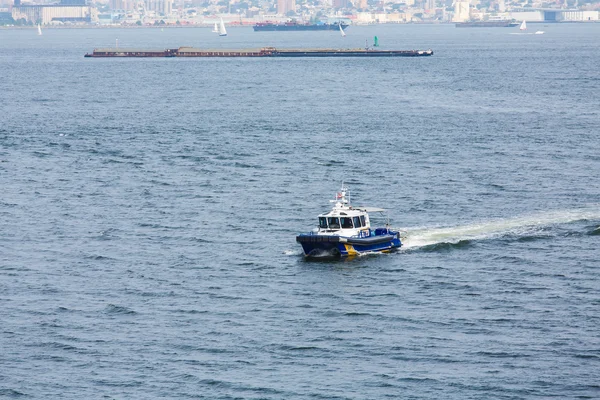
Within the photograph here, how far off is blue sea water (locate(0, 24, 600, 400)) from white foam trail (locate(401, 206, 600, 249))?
0.67ft

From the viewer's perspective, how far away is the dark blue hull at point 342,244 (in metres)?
69.6

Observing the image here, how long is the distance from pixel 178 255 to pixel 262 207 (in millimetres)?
15700

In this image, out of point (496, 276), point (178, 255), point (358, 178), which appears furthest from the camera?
point (358, 178)

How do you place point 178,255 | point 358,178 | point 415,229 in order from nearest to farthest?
1. point 178,255
2. point 415,229
3. point 358,178

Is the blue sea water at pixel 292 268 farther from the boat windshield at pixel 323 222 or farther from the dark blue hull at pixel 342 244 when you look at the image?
the boat windshield at pixel 323 222

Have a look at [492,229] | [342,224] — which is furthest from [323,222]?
[492,229]

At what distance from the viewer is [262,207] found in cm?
8600

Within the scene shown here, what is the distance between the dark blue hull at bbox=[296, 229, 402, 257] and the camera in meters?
69.6

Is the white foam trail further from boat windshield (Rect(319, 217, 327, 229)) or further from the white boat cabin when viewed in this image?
boat windshield (Rect(319, 217, 327, 229))

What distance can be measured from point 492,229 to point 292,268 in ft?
52.0

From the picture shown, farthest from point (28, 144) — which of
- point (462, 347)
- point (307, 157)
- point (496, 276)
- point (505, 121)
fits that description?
point (462, 347)

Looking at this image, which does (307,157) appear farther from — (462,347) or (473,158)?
(462,347)

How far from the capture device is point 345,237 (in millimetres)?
70000

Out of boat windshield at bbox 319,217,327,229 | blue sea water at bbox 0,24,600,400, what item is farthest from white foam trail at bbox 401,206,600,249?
boat windshield at bbox 319,217,327,229
